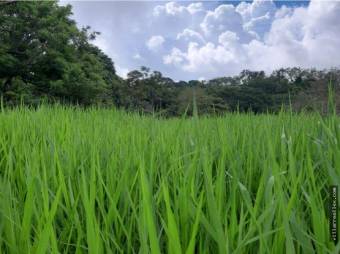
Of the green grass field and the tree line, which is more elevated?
the tree line

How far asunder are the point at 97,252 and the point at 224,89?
19.1 m

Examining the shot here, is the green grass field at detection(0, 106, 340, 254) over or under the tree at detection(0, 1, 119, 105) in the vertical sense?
under

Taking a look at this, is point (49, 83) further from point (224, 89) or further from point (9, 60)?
point (224, 89)

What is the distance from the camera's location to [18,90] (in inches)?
599

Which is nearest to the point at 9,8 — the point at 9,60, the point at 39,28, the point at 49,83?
the point at 39,28

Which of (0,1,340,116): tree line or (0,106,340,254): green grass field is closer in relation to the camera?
(0,106,340,254): green grass field

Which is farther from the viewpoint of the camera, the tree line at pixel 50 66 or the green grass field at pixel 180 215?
the tree line at pixel 50 66

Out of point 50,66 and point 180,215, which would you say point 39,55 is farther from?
point 180,215

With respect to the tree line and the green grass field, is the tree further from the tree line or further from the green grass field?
the green grass field

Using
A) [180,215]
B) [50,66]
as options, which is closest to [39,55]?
[50,66]

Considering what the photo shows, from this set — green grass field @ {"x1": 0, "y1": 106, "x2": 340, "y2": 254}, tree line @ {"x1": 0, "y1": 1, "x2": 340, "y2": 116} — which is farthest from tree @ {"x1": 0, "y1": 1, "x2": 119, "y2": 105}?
green grass field @ {"x1": 0, "y1": 106, "x2": 340, "y2": 254}

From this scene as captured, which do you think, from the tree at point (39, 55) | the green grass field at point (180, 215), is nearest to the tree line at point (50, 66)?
the tree at point (39, 55)

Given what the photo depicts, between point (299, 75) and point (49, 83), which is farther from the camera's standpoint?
point (299, 75)

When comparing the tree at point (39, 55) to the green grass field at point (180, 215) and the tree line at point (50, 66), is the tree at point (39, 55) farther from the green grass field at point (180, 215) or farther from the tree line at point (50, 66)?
the green grass field at point (180, 215)
